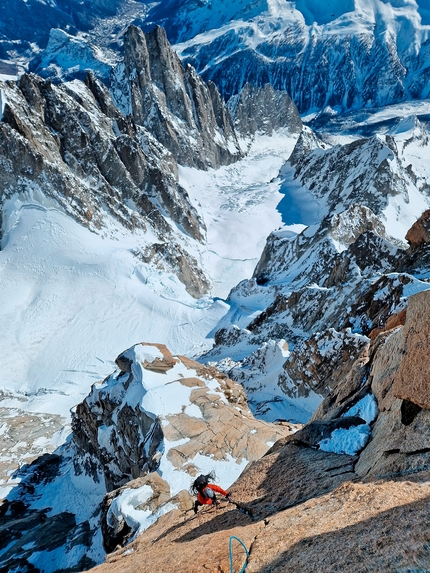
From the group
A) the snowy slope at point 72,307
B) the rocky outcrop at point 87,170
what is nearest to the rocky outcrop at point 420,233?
the snowy slope at point 72,307

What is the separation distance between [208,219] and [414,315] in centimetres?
8224

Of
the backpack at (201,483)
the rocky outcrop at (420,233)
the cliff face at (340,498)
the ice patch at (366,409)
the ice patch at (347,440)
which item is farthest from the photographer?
the rocky outcrop at (420,233)

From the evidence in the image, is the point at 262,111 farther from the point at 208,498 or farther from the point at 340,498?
the point at 340,498

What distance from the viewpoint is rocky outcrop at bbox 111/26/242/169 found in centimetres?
10081

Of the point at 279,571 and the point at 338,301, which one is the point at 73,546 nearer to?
the point at 279,571

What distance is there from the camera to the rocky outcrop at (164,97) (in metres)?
101

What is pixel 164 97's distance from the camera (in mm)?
105500

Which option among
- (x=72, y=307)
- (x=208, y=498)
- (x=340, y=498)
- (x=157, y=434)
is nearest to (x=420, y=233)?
(x=157, y=434)

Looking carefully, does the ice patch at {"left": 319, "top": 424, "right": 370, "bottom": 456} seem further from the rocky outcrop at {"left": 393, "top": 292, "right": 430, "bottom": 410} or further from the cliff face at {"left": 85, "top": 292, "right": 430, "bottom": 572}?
the rocky outcrop at {"left": 393, "top": 292, "right": 430, "bottom": 410}

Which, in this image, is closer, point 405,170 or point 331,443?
point 331,443

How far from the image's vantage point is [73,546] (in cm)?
1429

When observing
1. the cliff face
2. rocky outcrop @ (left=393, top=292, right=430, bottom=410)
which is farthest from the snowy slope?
rocky outcrop @ (left=393, top=292, right=430, bottom=410)

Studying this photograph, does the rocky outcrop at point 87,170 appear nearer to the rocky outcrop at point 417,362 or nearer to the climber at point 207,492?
the climber at point 207,492

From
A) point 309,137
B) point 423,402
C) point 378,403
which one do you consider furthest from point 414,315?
point 309,137
